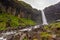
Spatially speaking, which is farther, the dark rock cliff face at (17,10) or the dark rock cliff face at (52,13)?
the dark rock cliff face at (52,13)

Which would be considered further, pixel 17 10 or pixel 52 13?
pixel 52 13

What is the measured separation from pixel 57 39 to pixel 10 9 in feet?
337

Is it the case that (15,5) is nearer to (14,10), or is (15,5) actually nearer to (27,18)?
(14,10)

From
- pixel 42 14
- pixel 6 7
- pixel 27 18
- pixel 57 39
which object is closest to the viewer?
pixel 57 39

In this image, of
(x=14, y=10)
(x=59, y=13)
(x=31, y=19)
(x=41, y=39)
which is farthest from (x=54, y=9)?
(x=41, y=39)

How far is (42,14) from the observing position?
152750 millimetres

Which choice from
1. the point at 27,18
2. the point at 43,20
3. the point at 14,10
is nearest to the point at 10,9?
the point at 14,10

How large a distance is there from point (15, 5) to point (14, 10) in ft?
10.9

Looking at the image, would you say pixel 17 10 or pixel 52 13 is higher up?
pixel 17 10

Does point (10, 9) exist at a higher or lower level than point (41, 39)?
higher

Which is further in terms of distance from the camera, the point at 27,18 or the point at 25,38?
the point at 27,18

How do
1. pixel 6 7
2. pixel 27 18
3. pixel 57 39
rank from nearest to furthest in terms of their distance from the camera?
pixel 57 39, pixel 6 7, pixel 27 18

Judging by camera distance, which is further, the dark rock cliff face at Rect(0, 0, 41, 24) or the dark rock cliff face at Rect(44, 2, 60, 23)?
the dark rock cliff face at Rect(44, 2, 60, 23)

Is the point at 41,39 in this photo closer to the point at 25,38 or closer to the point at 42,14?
the point at 25,38
